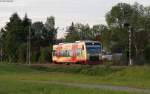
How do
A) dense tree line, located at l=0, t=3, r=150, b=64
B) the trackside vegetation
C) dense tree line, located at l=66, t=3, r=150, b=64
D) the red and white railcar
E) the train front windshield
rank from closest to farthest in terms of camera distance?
the trackside vegetation < the train front windshield < the red and white railcar < dense tree line, located at l=0, t=3, r=150, b=64 < dense tree line, located at l=66, t=3, r=150, b=64

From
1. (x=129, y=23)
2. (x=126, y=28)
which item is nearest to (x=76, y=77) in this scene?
(x=129, y=23)

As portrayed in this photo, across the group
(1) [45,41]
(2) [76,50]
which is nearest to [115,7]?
(1) [45,41]

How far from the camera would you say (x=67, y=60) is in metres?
75.6

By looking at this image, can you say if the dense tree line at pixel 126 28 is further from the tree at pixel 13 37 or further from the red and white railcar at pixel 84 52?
the red and white railcar at pixel 84 52

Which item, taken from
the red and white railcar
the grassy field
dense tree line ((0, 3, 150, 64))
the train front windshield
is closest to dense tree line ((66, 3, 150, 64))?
dense tree line ((0, 3, 150, 64))

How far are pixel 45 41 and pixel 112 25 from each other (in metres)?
36.3

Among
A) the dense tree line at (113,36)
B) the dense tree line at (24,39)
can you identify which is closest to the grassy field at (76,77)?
the dense tree line at (113,36)

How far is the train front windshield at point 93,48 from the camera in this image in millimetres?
69062

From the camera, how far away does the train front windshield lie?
69.1 metres

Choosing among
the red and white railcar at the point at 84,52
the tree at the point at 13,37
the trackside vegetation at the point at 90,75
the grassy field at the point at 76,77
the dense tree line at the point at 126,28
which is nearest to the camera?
the grassy field at the point at 76,77

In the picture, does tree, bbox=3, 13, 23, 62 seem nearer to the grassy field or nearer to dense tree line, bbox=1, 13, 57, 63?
dense tree line, bbox=1, 13, 57, 63

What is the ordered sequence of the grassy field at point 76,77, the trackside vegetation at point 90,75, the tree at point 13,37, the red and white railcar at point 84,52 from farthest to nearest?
the tree at point 13,37 → the red and white railcar at point 84,52 → the trackside vegetation at point 90,75 → the grassy field at point 76,77

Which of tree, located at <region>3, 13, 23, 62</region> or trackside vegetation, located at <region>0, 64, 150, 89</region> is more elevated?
tree, located at <region>3, 13, 23, 62</region>

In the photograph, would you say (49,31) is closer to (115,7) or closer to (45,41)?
(45,41)
